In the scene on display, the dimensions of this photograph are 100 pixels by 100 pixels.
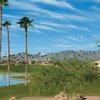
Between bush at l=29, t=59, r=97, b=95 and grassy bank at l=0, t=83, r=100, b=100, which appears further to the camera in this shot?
grassy bank at l=0, t=83, r=100, b=100

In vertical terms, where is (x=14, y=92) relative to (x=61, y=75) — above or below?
below

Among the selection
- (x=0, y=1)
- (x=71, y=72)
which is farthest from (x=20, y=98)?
(x=0, y=1)

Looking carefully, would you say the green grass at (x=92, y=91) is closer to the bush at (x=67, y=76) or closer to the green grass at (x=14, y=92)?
the green grass at (x=14, y=92)

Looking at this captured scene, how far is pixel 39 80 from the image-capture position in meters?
62.5

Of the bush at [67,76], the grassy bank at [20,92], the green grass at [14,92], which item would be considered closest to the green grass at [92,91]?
the grassy bank at [20,92]

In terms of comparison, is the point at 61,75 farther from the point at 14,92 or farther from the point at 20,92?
the point at 14,92

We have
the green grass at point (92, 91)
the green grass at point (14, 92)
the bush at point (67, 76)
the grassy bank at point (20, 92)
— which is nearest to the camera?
the bush at point (67, 76)

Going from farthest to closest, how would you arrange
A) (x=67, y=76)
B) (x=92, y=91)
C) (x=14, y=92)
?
(x=92, y=91) < (x=14, y=92) < (x=67, y=76)

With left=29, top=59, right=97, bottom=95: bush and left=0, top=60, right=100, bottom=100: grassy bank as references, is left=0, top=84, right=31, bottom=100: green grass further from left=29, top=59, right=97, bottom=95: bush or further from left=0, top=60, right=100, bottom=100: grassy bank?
left=29, top=59, right=97, bottom=95: bush

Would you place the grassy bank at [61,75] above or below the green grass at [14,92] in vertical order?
above

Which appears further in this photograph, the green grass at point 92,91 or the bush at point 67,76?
the green grass at point 92,91

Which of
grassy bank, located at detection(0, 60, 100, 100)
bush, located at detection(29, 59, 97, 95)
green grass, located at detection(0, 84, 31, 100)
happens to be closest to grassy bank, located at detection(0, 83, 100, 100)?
green grass, located at detection(0, 84, 31, 100)

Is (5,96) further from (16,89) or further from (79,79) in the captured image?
(79,79)

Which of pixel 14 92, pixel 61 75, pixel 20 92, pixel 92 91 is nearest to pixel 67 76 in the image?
pixel 61 75
